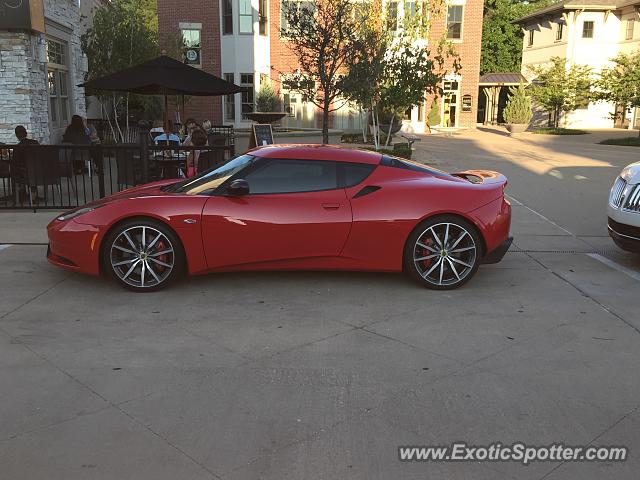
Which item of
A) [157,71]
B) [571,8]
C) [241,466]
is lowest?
[241,466]

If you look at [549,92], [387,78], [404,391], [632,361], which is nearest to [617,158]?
[387,78]

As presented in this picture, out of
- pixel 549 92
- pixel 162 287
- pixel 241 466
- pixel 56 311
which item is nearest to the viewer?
pixel 241 466

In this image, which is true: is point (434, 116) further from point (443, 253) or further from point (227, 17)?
point (443, 253)

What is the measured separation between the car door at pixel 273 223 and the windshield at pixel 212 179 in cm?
16

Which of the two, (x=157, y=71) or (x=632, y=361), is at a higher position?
(x=157, y=71)

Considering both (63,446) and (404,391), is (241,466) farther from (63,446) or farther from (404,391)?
(404,391)

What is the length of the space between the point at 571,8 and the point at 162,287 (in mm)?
37136

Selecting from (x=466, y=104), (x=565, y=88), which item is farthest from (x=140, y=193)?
(x=466, y=104)

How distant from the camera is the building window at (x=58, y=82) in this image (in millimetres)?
15250

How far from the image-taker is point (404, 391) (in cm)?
398

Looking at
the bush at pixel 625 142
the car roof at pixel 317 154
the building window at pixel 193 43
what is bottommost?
the bush at pixel 625 142

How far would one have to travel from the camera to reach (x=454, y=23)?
35281mm

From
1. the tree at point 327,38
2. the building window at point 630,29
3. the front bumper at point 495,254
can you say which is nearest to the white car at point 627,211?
the front bumper at point 495,254

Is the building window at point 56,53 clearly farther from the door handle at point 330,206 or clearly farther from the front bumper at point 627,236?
the front bumper at point 627,236
